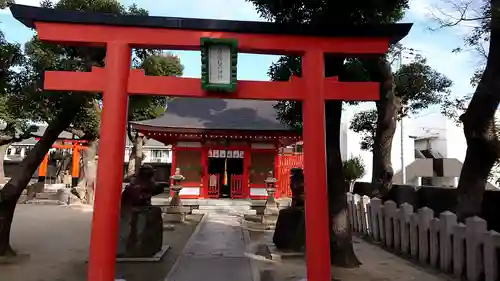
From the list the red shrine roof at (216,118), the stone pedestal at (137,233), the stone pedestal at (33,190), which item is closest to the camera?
the stone pedestal at (137,233)

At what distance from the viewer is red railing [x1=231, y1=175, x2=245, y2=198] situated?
63.5 feet

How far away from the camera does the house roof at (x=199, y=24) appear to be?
485 cm

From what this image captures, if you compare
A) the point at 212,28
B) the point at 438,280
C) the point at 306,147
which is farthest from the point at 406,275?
the point at 212,28

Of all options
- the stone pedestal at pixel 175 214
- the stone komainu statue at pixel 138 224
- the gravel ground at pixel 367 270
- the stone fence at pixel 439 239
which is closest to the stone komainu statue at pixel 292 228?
the gravel ground at pixel 367 270

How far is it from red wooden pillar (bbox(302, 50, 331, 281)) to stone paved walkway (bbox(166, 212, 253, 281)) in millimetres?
1739

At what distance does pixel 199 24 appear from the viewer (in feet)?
16.5

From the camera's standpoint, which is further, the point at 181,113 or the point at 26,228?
the point at 181,113

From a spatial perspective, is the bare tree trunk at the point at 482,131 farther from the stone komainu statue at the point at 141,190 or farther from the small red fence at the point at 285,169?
the small red fence at the point at 285,169

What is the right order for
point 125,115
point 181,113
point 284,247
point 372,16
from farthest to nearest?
1. point 181,113
2. point 284,247
3. point 372,16
4. point 125,115

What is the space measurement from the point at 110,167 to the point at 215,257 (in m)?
3.79

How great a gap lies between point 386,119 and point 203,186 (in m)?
11.5

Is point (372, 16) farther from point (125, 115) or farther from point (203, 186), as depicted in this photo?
point (203, 186)

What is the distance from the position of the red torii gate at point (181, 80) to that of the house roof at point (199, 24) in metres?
0.01

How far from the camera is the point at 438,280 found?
20.1ft
